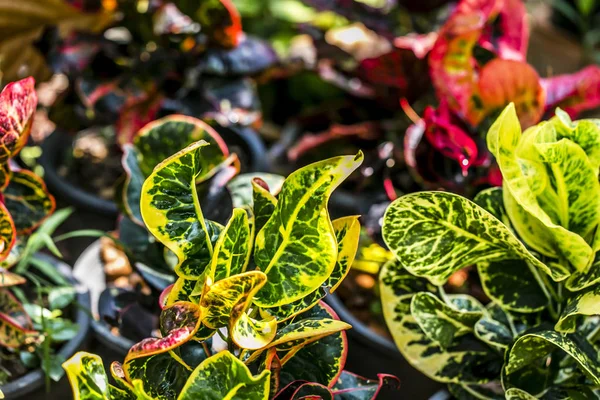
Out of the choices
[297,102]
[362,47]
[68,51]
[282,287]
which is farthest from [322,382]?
[297,102]

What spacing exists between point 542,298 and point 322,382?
246mm

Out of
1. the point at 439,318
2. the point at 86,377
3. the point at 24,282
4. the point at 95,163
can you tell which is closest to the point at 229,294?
the point at 86,377

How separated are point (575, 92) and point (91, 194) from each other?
0.73 metres

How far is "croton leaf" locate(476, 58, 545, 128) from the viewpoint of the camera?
36.0 inches

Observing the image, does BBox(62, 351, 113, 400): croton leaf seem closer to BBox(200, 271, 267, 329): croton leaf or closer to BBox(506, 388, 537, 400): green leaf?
BBox(200, 271, 267, 329): croton leaf

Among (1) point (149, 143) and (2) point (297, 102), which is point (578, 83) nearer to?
(1) point (149, 143)

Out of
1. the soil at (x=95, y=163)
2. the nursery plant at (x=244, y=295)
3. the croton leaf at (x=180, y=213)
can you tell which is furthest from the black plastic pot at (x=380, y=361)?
the soil at (x=95, y=163)

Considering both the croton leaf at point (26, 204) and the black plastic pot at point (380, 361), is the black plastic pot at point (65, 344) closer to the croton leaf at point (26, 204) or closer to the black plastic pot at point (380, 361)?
the croton leaf at point (26, 204)

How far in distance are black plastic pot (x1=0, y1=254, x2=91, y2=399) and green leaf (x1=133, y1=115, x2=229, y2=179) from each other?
0.62ft

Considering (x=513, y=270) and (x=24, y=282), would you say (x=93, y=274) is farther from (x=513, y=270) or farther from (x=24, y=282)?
(x=513, y=270)

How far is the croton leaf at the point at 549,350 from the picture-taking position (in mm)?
644

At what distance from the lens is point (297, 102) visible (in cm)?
164

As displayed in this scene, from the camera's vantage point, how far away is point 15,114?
0.69 meters

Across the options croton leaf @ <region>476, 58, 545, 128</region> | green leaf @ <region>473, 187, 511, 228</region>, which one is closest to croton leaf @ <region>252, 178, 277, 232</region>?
green leaf @ <region>473, 187, 511, 228</region>
